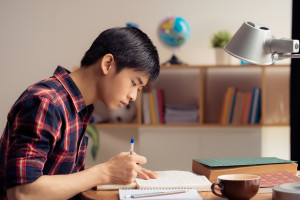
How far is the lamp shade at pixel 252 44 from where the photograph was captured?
1.24 metres

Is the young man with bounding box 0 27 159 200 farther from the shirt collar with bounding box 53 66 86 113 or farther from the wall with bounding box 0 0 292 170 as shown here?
the wall with bounding box 0 0 292 170

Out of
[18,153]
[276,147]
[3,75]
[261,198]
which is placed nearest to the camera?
[18,153]

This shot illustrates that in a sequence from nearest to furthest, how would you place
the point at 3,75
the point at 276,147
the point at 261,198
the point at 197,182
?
the point at 261,198 → the point at 197,182 → the point at 276,147 → the point at 3,75

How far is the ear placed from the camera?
4.37ft

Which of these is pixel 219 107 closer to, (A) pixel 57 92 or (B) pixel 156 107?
(B) pixel 156 107

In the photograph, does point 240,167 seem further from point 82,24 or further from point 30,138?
point 82,24

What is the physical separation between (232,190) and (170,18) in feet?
7.64

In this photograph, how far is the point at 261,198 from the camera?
124 cm

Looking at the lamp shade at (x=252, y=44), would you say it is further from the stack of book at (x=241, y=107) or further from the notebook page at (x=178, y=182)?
the stack of book at (x=241, y=107)

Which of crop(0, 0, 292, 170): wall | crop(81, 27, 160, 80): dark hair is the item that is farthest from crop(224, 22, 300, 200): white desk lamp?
crop(0, 0, 292, 170): wall

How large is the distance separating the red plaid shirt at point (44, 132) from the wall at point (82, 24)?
2.37 m

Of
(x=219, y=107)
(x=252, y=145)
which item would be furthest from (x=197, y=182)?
(x=219, y=107)

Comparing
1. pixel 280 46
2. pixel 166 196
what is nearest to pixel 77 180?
pixel 166 196

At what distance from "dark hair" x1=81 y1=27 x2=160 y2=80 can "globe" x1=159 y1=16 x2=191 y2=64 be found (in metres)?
2.00
